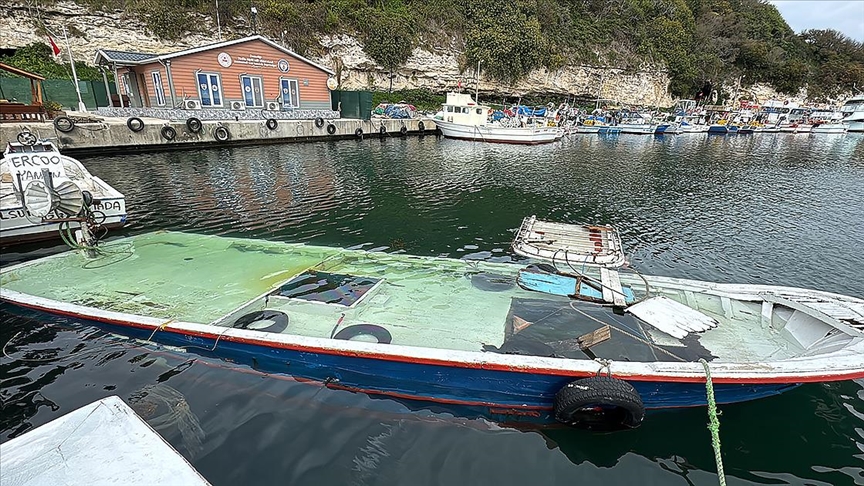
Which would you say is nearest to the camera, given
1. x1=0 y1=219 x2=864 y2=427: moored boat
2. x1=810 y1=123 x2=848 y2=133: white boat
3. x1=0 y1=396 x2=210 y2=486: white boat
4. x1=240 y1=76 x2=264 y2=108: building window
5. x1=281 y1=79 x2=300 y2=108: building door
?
x1=0 y1=396 x2=210 y2=486: white boat

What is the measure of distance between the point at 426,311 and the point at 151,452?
4317 mm

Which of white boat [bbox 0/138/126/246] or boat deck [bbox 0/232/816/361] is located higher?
white boat [bbox 0/138/126/246]

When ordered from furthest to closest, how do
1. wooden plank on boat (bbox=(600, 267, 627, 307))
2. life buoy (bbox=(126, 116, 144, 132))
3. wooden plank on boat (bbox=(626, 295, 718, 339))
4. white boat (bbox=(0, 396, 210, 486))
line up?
1. life buoy (bbox=(126, 116, 144, 132))
2. wooden plank on boat (bbox=(600, 267, 627, 307))
3. wooden plank on boat (bbox=(626, 295, 718, 339))
4. white boat (bbox=(0, 396, 210, 486))

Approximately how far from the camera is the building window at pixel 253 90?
3186 centimetres

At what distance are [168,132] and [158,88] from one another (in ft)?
22.5

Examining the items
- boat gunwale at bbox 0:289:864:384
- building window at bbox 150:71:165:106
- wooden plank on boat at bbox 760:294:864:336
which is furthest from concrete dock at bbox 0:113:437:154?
wooden plank on boat at bbox 760:294:864:336

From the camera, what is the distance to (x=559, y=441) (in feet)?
16.8

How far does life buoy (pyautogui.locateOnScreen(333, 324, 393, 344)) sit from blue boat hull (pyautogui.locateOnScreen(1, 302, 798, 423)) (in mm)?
542

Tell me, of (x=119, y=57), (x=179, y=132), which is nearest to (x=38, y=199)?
(x=179, y=132)

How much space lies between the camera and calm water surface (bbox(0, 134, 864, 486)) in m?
4.80

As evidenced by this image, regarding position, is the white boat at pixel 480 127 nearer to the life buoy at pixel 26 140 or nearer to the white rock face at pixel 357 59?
the white rock face at pixel 357 59

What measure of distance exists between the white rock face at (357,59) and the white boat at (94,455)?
47796mm

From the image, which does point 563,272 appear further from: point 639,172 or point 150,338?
point 639,172

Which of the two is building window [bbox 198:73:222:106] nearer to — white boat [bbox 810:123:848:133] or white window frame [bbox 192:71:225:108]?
white window frame [bbox 192:71:225:108]
